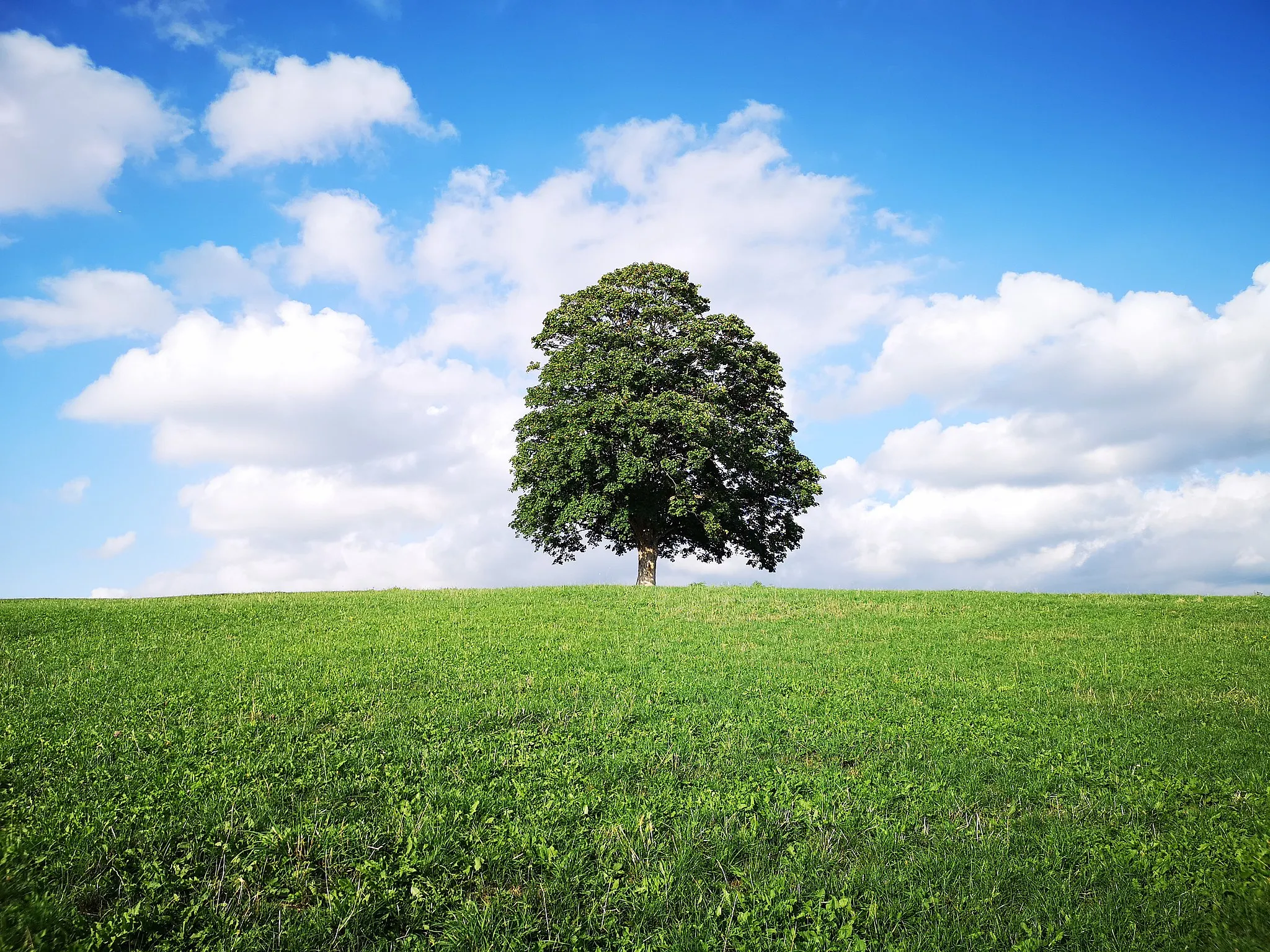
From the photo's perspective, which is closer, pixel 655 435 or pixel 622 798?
pixel 622 798

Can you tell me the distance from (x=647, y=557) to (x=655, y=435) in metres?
7.15

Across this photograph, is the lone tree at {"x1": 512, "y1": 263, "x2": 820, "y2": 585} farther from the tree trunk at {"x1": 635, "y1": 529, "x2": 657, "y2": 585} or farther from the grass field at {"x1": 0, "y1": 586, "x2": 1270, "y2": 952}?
the grass field at {"x1": 0, "y1": 586, "x2": 1270, "y2": 952}

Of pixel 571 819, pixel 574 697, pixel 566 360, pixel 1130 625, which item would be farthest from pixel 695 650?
pixel 566 360

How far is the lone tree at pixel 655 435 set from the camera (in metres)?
31.2

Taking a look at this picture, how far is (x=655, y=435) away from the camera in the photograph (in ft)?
99.6

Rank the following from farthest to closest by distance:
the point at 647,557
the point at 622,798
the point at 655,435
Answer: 1. the point at 647,557
2. the point at 655,435
3. the point at 622,798

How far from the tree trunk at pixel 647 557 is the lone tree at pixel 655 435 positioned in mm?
55

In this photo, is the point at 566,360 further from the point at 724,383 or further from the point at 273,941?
the point at 273,941

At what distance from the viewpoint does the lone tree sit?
31.2 metres

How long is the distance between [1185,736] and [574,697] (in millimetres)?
10170

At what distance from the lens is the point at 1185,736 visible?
38.9 ft

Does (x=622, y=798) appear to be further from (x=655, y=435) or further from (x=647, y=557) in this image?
(x=647, y=557)

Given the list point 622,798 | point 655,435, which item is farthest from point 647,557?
point 622,798

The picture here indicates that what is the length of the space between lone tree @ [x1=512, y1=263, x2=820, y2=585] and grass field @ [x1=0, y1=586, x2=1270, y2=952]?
14645 millimetres
